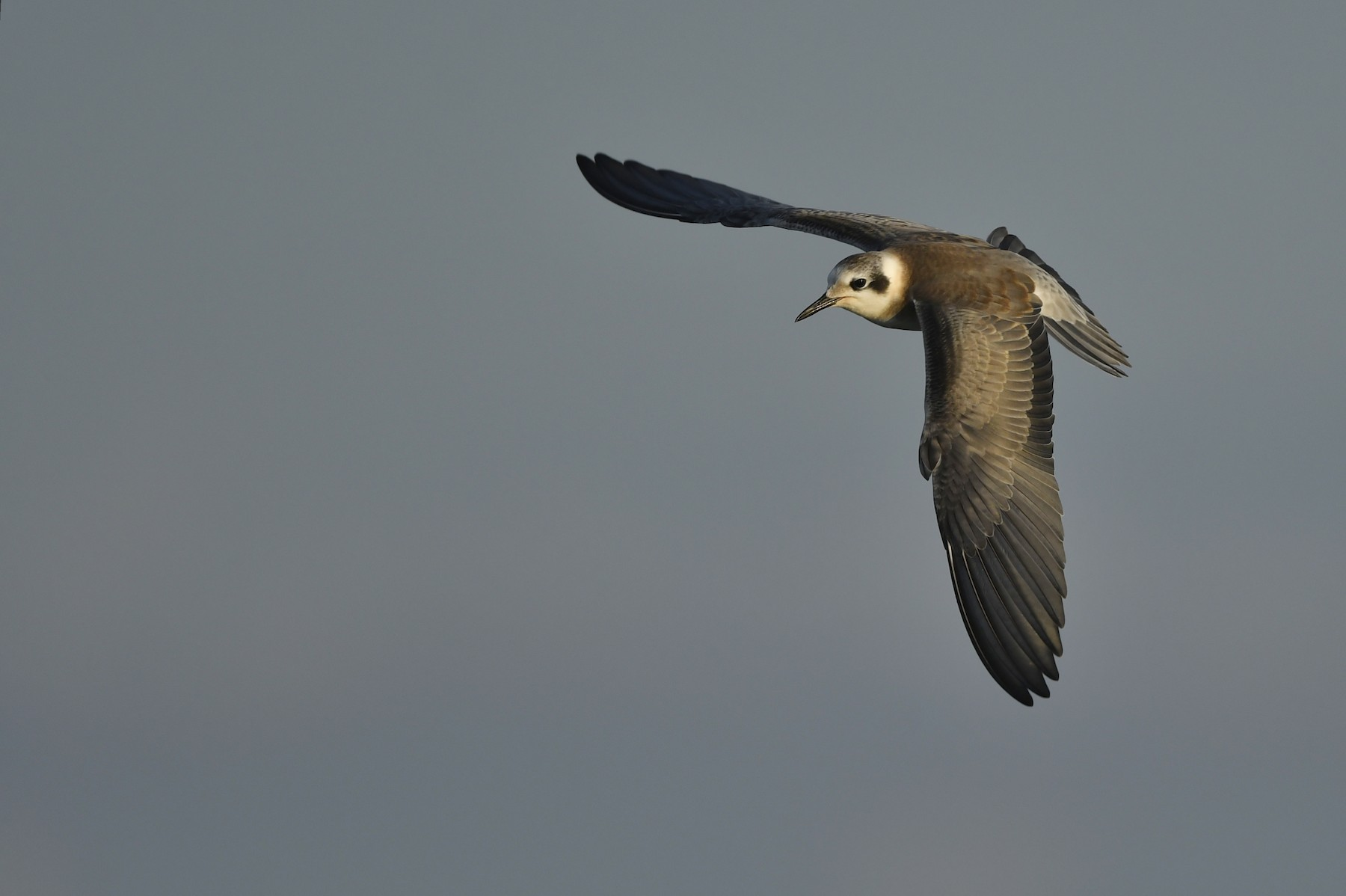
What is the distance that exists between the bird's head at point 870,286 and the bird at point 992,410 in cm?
2

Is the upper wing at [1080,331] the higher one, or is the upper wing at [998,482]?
the upper wing at [1080,331]

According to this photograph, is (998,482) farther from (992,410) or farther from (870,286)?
(870,286)

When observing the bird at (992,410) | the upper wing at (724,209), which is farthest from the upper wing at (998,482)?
the upper wing at (724,209)

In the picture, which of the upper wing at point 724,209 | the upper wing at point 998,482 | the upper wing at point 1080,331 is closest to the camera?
the upper wing at point 998,482

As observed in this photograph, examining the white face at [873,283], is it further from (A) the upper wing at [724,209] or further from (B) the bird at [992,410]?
(A) the upper wing at [724,209]

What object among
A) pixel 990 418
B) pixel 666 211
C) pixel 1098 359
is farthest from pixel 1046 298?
pixel 666 211

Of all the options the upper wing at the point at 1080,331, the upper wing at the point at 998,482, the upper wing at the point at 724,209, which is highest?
the upper wing at the point at 724,209

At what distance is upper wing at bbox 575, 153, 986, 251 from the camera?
21375 mm

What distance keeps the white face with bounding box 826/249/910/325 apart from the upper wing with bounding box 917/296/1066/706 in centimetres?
131

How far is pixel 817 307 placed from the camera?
64.9 feet

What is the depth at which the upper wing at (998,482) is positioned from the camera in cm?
1662

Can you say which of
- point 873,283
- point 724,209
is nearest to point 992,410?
point 873,283

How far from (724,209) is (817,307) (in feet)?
13.8

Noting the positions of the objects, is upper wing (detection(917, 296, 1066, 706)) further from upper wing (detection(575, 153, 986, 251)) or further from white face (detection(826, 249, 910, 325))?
upper wing (detection(575, 153, 986, 251))
